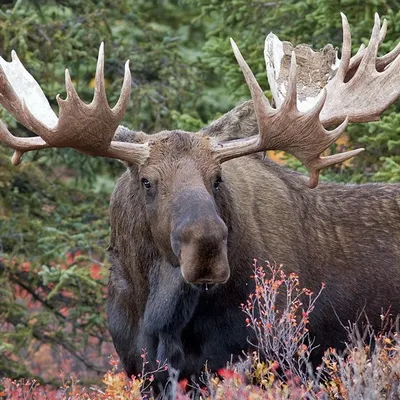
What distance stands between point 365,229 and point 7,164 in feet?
11.7

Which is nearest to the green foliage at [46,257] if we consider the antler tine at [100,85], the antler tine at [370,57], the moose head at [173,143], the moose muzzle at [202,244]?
the moose head at [173,143]

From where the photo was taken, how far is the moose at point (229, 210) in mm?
7016

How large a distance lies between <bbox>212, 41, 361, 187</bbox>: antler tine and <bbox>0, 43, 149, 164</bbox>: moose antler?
2.06ft

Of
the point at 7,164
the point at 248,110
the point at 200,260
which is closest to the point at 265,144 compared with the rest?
the point at 248,110

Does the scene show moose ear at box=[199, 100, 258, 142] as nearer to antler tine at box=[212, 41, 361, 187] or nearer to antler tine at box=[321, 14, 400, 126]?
antler tine at box=[212, 41, 361, 187]

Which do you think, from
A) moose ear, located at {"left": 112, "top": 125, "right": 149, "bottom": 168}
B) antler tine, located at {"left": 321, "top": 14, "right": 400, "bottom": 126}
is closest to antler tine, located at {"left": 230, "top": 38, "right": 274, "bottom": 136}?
antler tine, located at {"left": 321, "top": 14, "right": 400, "bottom": 126}

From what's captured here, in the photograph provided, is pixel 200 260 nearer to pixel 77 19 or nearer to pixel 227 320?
pixel 227 320

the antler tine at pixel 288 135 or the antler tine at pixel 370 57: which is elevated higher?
the antler tine at pixel 370 57

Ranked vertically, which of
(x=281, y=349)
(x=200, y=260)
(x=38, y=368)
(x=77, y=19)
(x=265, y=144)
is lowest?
(x=38, y=368)

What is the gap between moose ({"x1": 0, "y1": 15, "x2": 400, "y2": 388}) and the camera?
702cm

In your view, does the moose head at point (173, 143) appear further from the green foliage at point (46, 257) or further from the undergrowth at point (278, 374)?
the green foliage at point (46, 257)

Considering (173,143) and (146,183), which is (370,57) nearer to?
(173,143)

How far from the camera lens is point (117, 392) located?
5.80 metres

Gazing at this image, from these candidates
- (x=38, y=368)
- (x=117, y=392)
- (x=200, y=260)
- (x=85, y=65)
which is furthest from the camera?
(x=38, y=368)
